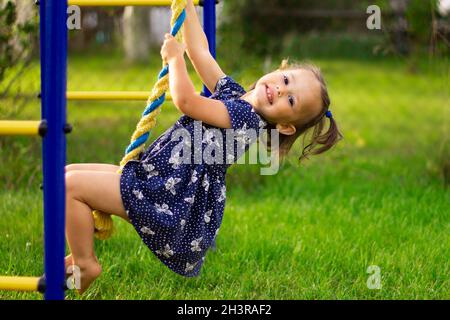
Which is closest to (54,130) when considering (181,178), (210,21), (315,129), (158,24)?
(181,178)

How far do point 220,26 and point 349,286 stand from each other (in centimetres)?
359

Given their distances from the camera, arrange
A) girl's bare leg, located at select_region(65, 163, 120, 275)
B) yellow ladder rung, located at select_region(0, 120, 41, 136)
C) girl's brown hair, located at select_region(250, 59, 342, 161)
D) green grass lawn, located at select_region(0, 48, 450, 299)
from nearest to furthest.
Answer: yellow ladder rung, located at select_region(0, 120, 41, 136), girl's bare leg, located at select_region(65, 163, 120, 275), girl's brown hair, located at select_region(250, 59, 342, 161), green grass lawn, located at select_region(0, 48, 450, 299)

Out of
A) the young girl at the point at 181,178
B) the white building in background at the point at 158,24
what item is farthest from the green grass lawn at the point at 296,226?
the white building in background at the point at 158,24

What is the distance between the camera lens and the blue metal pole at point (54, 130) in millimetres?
2189

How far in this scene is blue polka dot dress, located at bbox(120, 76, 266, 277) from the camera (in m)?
2.47

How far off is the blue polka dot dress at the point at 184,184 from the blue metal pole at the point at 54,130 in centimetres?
29

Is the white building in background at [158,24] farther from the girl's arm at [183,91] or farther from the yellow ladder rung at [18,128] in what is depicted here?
the yellow ladder rung at [18,128]

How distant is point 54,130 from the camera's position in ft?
7.18

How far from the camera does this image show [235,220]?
3846mm

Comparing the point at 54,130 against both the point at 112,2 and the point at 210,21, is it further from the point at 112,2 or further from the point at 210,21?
the point at 210,21

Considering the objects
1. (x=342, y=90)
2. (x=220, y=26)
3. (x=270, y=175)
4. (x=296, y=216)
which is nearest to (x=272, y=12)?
(x=342, y=90)

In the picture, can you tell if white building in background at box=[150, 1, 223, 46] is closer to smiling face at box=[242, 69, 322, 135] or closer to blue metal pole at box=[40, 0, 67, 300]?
smiling face at box=[242, 69, 322, 135]

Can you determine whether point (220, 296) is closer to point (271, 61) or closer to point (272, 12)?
point (271, 61)

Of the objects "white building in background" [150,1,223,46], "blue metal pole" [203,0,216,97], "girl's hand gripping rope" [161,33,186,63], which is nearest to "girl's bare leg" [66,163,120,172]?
"girl's hand gripping rope" [161,33,186,63]
